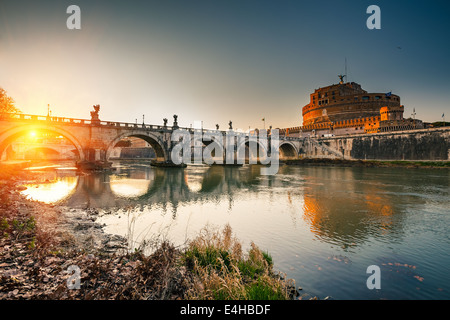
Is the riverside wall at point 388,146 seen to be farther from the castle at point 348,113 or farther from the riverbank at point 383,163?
the castle at point 348,113

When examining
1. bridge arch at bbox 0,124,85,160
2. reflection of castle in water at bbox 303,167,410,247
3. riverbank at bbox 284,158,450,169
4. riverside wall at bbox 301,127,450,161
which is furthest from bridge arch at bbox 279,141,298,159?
bridge arch at bbox 0,124,85,160

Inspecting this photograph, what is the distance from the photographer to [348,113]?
79.6 m

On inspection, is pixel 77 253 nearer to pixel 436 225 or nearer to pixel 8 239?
pixel 8 239

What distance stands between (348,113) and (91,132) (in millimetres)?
79160

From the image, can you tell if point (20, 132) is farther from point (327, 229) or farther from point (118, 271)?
point (327, 229)

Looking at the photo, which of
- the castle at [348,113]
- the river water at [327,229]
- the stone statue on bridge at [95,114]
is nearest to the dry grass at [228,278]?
the river water at [327,229]

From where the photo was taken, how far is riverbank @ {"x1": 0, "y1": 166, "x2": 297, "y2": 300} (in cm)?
415

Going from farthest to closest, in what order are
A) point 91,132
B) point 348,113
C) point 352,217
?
point 348,113 → point 91,132 → point 352,217

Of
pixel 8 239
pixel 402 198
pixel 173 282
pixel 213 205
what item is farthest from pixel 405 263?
pixel 402 198

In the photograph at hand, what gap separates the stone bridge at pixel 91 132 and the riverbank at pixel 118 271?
30.2 m

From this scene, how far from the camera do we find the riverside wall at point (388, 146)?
44.4 meters

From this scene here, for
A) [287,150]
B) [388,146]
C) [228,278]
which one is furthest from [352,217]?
[287,150]
